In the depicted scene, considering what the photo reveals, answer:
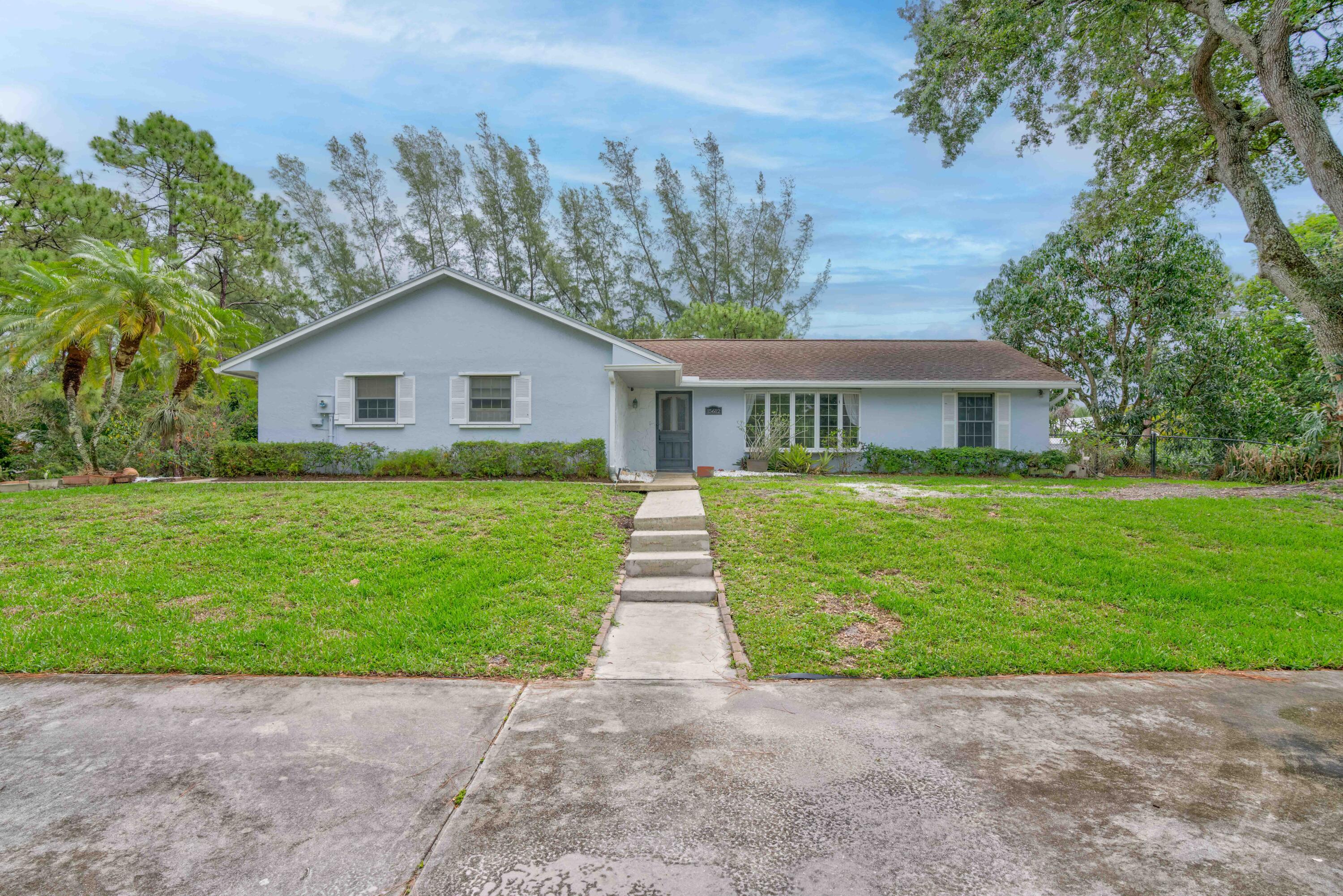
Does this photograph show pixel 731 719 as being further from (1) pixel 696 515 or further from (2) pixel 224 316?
(2) pixel 224 316

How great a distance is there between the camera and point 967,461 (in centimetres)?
1540

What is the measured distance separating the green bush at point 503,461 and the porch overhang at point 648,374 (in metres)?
1.65

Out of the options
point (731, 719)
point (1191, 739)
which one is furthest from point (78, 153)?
point (1191, 739)

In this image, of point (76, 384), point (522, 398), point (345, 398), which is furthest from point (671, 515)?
point (76, 384)

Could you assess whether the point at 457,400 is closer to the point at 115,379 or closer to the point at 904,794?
the point at 115,379

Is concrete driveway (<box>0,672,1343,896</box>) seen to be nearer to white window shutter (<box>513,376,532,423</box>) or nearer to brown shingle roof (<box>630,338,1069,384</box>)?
white window shutter (<box>513,376,532,423</box>)

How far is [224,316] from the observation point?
1672 centimetres

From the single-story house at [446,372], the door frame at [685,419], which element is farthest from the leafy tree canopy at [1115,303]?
the single-story house at [446,372]

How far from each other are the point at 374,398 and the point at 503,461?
360cm

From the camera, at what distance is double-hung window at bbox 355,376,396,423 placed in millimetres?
13875

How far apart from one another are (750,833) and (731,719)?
1080 mm

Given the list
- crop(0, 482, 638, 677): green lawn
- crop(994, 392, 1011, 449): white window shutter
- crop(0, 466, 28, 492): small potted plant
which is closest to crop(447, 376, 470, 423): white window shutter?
crop(0, 482, 638, 677): green lawn

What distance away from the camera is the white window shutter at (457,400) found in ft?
44.6

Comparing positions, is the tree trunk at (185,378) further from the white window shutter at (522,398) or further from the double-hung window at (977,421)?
the double-hung window at (977,421)
